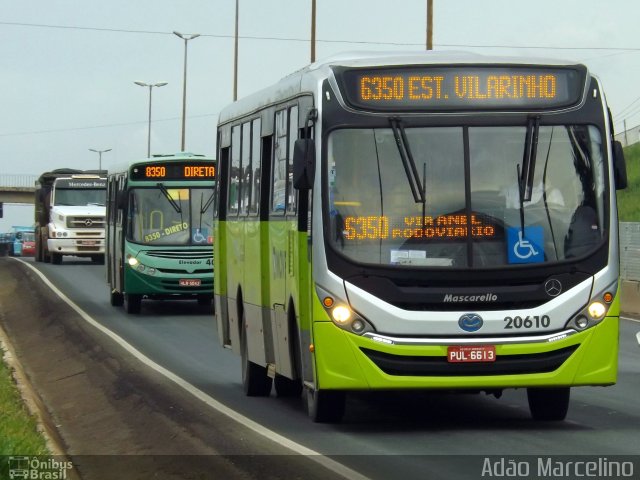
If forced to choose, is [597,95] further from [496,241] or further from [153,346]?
[153,346]

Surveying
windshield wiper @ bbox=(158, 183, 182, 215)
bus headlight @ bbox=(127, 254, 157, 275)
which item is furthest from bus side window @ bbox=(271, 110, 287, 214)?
bus headlight @ bbox=(127, 254, 157, 275)

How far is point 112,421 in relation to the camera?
16.6 meters

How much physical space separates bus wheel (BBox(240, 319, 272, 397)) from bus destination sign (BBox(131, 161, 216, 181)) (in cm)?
1445

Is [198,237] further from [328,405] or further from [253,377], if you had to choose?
[328,405]

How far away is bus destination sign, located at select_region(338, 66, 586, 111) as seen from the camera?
13.7 m

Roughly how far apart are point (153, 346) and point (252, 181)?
9.27m

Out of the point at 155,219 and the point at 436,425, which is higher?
the point at 155,219

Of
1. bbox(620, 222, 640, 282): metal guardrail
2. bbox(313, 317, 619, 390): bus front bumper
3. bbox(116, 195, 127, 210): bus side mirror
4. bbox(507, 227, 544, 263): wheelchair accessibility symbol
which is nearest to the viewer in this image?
bbox(313, 317, 619, 390): bus front bumper

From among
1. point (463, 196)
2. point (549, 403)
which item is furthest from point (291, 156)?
point (549, 403)

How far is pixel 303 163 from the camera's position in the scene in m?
13.4

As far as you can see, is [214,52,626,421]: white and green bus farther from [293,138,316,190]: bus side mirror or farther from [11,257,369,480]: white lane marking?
[11,257,369,480]: white lane marking

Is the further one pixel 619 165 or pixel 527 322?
pixel 619 165

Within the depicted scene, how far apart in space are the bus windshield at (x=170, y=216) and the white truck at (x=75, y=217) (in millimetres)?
24427

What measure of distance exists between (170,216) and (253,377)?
602 inches
